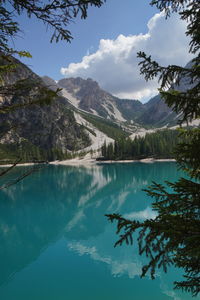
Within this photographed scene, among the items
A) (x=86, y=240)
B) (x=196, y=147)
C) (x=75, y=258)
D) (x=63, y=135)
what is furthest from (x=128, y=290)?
(x=63, y=135)

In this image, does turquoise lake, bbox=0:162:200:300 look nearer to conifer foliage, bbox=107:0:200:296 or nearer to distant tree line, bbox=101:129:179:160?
conifer foliage, bbox=107:0:200:296

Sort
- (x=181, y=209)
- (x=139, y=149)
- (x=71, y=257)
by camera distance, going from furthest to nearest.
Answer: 1. (x=139, y=149)
2. (x=71, y=257)
3. (x=181, y=209)

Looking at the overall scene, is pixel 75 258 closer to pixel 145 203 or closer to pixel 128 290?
pixel 128 290

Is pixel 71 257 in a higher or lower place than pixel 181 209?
lower

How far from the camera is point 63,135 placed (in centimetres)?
18500

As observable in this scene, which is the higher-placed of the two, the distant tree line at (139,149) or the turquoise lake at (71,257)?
the distant tree line at (139,149)

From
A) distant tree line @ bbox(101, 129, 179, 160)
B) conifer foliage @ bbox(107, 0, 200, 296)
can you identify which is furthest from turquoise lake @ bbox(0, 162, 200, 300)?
distant tree line @ bbox(101, 129, 179, 160)

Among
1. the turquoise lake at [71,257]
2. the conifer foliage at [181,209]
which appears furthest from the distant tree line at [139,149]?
the conifer foliage at [181,209]

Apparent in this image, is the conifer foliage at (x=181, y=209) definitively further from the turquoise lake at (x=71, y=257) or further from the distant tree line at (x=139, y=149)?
the distant tree line at (x=139, y=149)

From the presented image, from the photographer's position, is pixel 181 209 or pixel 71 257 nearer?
pixel 181 209

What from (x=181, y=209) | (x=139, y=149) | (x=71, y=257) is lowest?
(x=71, y=257)

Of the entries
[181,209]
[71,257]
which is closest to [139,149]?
[71,257]

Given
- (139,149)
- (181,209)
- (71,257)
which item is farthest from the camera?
(139,149)

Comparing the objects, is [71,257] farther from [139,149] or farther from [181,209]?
[139,149]
